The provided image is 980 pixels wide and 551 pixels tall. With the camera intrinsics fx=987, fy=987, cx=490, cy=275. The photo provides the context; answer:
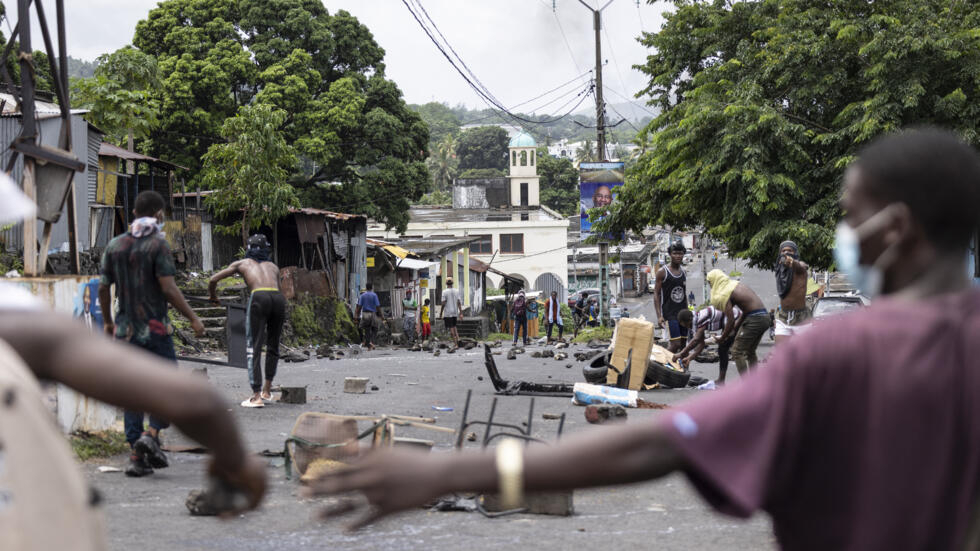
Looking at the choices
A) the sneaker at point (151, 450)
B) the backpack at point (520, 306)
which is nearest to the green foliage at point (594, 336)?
the backpack at point (520, 306)

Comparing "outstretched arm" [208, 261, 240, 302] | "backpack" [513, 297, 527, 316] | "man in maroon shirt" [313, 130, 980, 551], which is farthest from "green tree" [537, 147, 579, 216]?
"man in maroon shirt" [313, 130, 980, 551]

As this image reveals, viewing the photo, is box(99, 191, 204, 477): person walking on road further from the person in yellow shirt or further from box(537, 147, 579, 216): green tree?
box(537, 147, 579, 216): green tree

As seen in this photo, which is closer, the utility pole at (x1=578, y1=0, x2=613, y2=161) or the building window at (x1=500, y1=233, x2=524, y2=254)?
the utility pole at (x1=578, y1=0, x2=613, y2=161)

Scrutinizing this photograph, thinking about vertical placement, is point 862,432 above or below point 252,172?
below

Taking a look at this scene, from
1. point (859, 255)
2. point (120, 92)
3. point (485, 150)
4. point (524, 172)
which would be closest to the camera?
point (859, 255)

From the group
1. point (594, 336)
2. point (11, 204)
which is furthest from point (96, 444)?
point (594, 336)

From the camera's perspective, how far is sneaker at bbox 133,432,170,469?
7.33m

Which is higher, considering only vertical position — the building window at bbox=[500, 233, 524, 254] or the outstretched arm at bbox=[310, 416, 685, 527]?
the building window at bbox=[500, 233, 524, 254]

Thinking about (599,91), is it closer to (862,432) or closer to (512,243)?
(862,432)

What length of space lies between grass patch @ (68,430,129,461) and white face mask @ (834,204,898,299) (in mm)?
7068

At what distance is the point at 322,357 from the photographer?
73.3 ft

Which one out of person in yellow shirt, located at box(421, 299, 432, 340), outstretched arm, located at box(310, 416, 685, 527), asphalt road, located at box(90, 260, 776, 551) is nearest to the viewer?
outstretched arm, located at box(310, 416, 685, 527)

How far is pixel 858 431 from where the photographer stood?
183cm

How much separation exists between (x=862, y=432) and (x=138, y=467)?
655 cm
